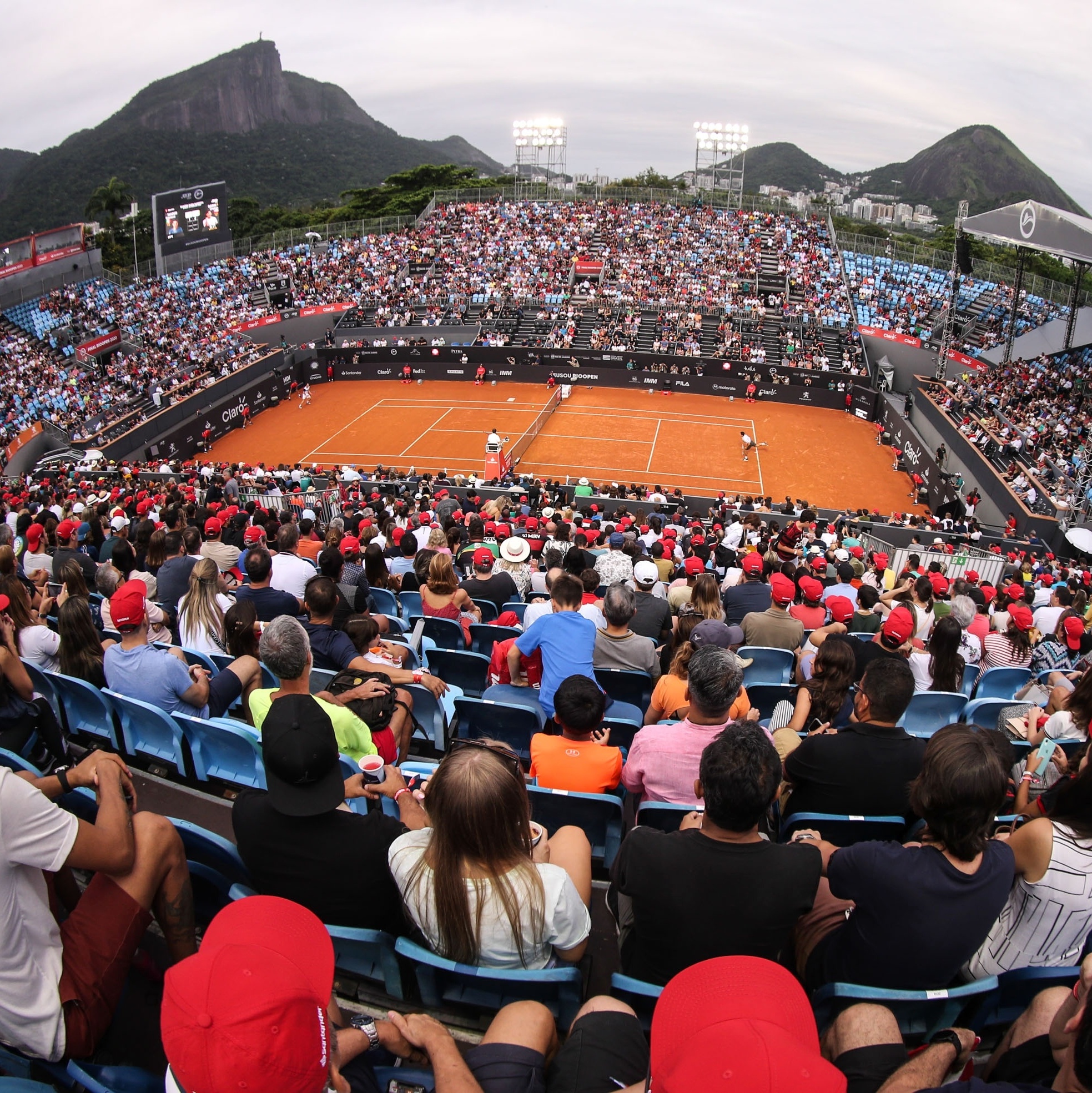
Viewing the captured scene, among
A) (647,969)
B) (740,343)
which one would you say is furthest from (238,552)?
(740,343)

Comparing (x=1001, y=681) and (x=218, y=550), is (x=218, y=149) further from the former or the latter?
(x=1001, y=681)

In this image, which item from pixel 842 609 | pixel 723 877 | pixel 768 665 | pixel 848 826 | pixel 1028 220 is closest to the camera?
pixel 723 877

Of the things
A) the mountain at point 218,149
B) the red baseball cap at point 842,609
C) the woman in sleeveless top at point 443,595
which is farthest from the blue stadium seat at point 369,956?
the mountain at point 218,149

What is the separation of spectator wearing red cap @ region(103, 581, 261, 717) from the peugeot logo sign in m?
32.7

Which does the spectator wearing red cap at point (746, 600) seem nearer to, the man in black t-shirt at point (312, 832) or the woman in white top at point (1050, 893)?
the woman in white top at point (1050, 893)

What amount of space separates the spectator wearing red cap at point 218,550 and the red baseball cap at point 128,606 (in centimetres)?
398

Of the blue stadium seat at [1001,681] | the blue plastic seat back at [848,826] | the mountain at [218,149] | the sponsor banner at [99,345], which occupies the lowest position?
the blue stadium seat at [1001,681]

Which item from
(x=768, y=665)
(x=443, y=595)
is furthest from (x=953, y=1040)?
(x=443, y=595)

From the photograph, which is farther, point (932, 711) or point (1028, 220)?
point (1028, 220)

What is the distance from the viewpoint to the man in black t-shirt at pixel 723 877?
10.6 ft

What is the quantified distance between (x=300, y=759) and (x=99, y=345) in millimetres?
43213

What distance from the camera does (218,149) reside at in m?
137

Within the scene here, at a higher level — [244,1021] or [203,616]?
[244,1021]

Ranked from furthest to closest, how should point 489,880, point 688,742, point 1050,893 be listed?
point 688,742 < point 1050,893 < point 489,880
